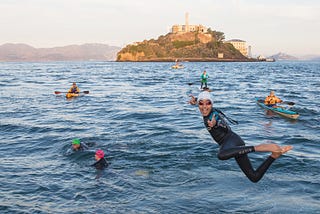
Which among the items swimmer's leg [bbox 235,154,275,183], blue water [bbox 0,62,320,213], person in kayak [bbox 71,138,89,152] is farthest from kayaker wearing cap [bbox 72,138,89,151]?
swimmer's leg [bbox 235,154,275,183]

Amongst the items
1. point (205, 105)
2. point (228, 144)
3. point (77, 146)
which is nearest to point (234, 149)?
point (228, 144)

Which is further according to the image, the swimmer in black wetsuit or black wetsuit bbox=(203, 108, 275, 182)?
the swimmer in black wetsuit

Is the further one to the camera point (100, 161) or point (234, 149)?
point (100, 161)

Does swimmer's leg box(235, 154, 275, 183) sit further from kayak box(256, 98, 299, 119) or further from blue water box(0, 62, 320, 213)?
kayak box(256, 98, 299, 119)

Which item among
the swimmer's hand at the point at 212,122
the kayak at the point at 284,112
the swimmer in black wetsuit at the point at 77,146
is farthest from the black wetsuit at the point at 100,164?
the kayak at the point at 284,112

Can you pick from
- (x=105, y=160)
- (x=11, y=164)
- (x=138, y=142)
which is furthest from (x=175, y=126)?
(x=11, y=164)

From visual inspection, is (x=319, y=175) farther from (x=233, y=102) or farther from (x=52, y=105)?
(x=52, y=105)

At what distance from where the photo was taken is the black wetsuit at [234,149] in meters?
6.70

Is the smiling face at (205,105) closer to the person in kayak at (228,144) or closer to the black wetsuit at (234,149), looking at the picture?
the person in kayak at (228,144)

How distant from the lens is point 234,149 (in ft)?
22.0

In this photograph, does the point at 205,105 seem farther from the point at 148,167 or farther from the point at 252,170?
the point at 148,167

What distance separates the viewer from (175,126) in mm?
21703

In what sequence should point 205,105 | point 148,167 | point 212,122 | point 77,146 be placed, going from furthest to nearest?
point 77,146
point 148,167
point 212,122
point 205,105

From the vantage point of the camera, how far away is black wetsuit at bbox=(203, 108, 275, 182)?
6.70 metres
